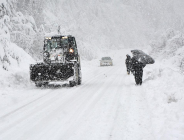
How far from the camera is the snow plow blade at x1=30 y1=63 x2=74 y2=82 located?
1016 centimetres

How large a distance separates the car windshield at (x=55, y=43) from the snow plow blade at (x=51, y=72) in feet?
5.18

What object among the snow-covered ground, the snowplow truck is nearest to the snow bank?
the snowplow truck

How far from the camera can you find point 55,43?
11516 mm

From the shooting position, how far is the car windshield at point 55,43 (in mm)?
11406

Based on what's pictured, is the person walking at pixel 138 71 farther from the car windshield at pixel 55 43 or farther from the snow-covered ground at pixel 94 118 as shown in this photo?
the car windshield at pixel 55 43

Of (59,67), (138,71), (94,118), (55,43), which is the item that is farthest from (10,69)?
(94,118)

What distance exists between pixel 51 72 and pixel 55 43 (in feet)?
6.72

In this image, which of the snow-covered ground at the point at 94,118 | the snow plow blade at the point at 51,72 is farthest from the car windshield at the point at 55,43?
the snow-covered ground at the point at 94,118

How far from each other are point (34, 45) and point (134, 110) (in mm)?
20079

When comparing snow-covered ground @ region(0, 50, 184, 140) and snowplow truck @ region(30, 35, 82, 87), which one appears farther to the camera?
snowplow truck @ region(30, 35, 82, 87)

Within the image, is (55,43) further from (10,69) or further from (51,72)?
(10,69)

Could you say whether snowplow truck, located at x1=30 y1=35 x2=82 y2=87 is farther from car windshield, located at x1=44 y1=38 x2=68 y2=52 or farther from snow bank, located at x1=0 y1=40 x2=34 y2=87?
snow bank, located at x1=0 y1=40 x2=34 y2=87

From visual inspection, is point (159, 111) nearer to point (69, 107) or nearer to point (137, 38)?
point (69, 107)

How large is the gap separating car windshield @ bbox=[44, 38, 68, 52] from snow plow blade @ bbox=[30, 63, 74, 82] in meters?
1.58
